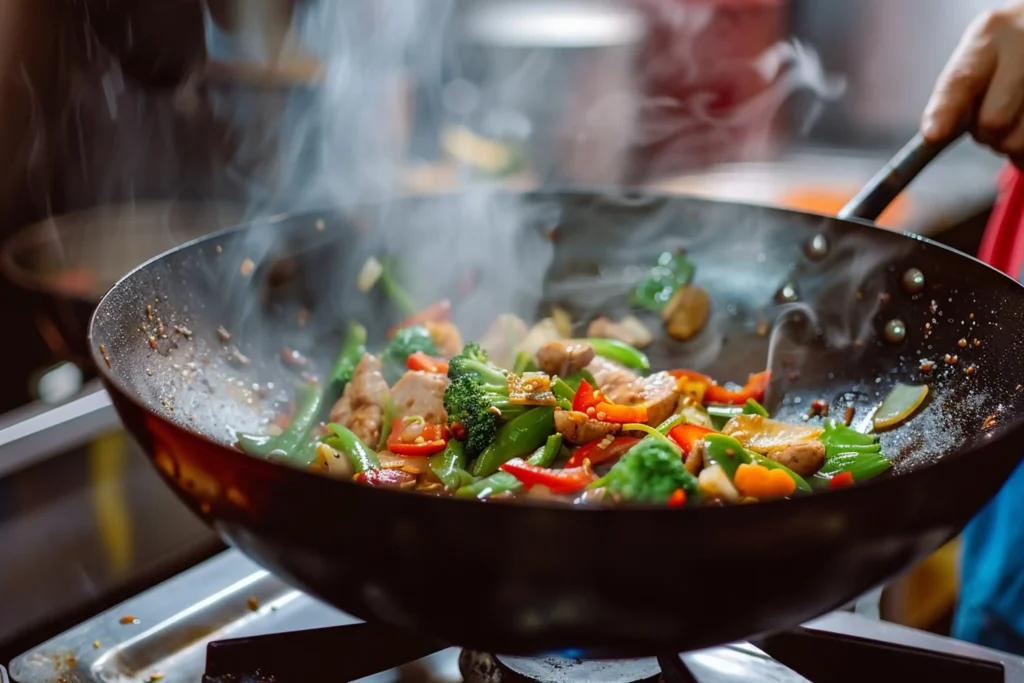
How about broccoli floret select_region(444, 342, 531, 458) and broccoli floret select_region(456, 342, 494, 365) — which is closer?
broccoli floret select_region(444, 342, 531, 458)

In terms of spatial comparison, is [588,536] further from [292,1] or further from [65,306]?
[292,1]

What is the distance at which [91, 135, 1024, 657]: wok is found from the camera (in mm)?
807

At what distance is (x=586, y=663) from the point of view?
1270mm

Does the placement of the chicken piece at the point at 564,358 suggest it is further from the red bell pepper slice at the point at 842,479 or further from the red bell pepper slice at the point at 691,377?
the red bell pepper slice at the point at 842,479

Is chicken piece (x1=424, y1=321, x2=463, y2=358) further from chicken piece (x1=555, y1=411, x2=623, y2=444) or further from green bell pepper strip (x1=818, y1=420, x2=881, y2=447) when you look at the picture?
green bell pepper strip (x1=818, y1=420, x2=881, y2=447)

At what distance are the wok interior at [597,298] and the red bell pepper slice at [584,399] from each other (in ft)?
1.33

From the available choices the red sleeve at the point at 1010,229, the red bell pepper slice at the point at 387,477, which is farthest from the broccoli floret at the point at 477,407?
the red sleeve at the point at 1010,229

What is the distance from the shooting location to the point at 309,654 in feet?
4.31

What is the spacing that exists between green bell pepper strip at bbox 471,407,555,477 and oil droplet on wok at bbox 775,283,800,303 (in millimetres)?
679

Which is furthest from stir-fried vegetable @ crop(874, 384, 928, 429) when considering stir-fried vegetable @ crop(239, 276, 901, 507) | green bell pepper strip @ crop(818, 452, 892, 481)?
green bell pepper strip @ crop(818, 452, 892, 481)

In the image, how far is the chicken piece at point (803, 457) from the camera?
1404mm

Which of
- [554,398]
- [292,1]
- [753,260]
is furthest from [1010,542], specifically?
[292,1]

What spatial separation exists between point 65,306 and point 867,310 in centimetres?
168

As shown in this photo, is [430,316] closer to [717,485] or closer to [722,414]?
[722,414]
